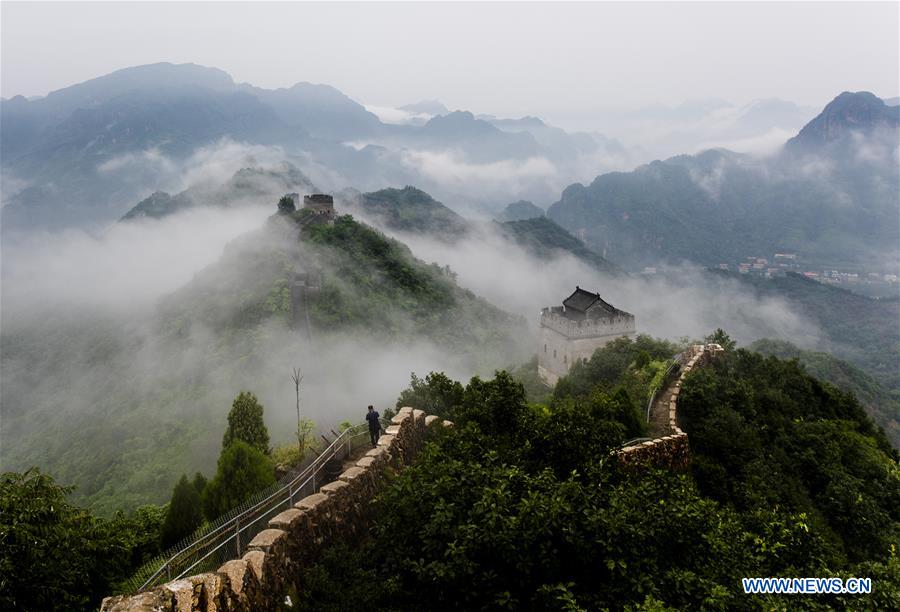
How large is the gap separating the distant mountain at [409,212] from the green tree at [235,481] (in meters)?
107

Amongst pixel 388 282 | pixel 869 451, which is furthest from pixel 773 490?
pixel 388 282

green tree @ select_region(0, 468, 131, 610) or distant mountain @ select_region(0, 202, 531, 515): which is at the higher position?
green tree @ select_region(0, 468, 131, 610)

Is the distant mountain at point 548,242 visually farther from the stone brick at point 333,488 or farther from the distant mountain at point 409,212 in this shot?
the stone brick at point 333,488

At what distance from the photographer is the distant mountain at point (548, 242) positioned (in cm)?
13825

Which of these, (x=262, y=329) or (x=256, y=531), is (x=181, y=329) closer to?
(x=262, y=329)

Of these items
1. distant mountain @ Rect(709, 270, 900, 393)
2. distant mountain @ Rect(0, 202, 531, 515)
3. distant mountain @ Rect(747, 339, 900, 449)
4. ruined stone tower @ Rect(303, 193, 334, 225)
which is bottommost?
distant mountain @ Rect(709, 270, 900, 393)

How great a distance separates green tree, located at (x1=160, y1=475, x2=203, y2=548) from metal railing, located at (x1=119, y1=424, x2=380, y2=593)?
8.14 feet

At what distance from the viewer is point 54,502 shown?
8406 mm

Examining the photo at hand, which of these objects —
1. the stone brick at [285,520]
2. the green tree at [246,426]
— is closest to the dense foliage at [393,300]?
the green tree at [246,426]

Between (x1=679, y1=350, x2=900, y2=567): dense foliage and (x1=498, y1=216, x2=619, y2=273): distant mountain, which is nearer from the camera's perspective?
(x1=679, y1=350, x2=900, y2=567): dense foliage

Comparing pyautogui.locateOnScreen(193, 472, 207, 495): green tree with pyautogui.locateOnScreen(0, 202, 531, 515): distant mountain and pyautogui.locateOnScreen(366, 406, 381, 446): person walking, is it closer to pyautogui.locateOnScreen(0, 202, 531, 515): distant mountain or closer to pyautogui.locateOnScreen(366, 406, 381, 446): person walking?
pyautogui.locateOnScreen(366, 406, 381, 446): person walking

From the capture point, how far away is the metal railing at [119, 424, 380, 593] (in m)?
7.02

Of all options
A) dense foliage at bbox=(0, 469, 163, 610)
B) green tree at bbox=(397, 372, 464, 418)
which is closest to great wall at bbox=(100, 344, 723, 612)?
green tree at bbox=(397, 372, 464, 418)

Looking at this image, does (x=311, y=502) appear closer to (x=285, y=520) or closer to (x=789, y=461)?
(x=285, y=520)
